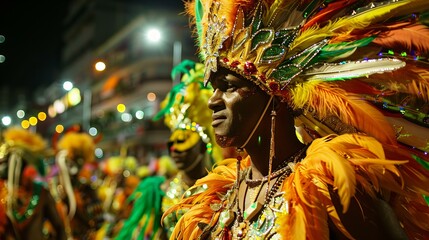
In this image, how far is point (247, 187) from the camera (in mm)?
2818

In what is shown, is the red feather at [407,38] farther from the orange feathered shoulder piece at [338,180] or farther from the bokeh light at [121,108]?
the bokeh light at [121,108]

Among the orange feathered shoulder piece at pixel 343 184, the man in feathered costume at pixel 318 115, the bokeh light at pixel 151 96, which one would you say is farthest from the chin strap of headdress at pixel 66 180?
the bokeh light at pixel 151 96

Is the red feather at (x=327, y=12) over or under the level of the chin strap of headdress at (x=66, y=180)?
over

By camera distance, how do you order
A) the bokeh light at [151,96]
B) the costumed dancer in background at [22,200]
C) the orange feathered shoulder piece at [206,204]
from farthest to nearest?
the bokeh light at [151,96] < the costumed dancer in background at [22,200] < the orange feathered shoulder piece at [206,204]

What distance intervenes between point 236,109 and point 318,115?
37cm

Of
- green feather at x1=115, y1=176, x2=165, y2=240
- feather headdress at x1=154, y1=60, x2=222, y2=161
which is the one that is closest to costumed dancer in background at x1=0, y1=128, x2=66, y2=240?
green feather at x1=115, y1=176, x2=165, y2=240

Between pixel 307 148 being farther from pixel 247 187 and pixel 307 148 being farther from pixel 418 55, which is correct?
pixel 418 55

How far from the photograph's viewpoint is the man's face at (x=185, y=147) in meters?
5.15

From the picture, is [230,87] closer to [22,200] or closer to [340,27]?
[340,27]

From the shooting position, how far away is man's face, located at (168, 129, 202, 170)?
5148 mm

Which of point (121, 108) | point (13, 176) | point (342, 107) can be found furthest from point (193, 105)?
point (121, 108)

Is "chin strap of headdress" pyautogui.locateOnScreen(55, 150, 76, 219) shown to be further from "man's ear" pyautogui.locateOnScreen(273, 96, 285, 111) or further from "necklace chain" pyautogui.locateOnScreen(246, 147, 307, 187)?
"man's ear" pyautogui.locateOnScreen(273, 96, 285, 111)

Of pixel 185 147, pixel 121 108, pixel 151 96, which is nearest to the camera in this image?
pixel 185 147

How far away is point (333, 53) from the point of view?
2.47 meters
